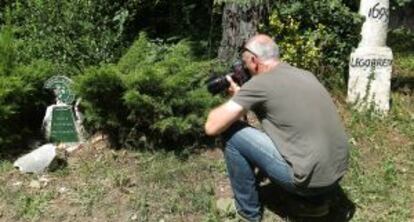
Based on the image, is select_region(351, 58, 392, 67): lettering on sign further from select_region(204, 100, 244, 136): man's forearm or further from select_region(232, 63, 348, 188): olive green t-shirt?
select_region(204, 100, 244, 136): man's forearm

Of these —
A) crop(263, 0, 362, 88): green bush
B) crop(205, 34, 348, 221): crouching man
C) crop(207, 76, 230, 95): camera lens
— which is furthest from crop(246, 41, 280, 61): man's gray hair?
crop(263, 0, 362, 88): green bush

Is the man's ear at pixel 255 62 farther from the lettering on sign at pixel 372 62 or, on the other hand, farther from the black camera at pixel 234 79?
the lettering on sign at pixel 372 62

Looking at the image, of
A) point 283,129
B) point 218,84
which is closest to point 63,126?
point 218,84

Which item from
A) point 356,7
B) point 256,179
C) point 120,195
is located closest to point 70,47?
point 120,195

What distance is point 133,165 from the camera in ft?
19.8

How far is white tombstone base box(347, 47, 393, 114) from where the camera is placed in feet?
22.6

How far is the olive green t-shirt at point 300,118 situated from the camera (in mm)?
4738

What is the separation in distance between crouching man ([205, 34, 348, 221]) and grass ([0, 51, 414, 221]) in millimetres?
646

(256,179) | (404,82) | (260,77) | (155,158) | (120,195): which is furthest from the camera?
(404,82)

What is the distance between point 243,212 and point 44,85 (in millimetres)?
2188

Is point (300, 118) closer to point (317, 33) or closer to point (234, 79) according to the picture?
point (234, 79)

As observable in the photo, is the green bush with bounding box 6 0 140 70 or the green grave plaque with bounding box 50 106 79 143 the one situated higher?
the green bush with bounding box 6 0 140 70

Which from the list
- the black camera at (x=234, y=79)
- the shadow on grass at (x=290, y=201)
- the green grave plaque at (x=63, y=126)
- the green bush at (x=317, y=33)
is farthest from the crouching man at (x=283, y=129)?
the green bush at (x=317, y=33)

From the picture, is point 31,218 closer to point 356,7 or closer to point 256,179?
point 256,179
